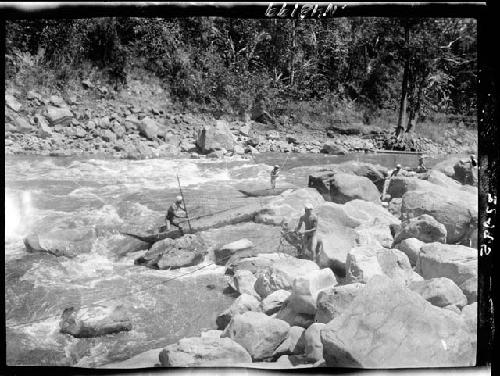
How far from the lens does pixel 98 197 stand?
7.36ft

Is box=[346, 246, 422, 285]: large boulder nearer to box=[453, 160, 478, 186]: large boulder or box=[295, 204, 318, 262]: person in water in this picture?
box=[295, 204, 318, 262]: person in water

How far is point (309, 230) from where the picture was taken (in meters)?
2.29

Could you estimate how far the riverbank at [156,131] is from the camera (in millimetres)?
2229

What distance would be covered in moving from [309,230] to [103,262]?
995 mm

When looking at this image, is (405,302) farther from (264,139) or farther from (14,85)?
(14,85)

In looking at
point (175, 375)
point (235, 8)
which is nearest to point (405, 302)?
point (175, 375)

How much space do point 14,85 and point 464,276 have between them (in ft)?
7.42

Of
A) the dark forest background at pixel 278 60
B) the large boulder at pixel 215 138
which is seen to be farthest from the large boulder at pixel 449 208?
the large boulder at pixel 215 138

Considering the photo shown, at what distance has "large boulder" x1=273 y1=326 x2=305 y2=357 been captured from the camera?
219 cm

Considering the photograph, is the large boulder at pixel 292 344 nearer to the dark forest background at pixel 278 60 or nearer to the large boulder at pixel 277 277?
the large boulder at pixel 277 277

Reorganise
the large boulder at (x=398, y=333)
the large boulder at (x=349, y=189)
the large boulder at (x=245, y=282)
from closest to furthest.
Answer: the large boulder at (x=398, y=333)
the large boulder at (x=245, y=282)
the large boulder at (x=349, y=189)

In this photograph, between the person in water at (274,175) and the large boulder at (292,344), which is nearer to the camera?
the large boulder at (292,344)

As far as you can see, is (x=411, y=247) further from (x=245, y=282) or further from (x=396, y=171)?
(x=245, y=282)

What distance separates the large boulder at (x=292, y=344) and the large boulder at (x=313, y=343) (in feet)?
0.08
